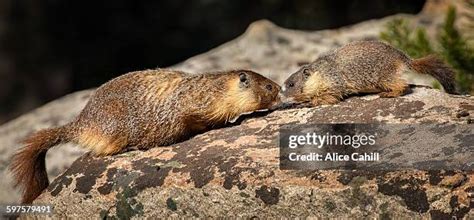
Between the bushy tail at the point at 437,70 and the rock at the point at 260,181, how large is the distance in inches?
14.9

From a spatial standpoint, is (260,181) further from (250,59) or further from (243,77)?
(250,59)

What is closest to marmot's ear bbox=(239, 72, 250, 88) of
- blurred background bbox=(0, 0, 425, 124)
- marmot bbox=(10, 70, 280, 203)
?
marmot bbox=(10, 70, 280, 203)

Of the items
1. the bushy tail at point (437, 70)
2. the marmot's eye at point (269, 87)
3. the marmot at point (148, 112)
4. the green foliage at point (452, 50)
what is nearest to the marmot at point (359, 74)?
the bushy tail at point (437, 70)

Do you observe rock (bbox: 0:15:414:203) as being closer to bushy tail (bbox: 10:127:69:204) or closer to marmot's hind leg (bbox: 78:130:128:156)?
bushy tail (bbox: 10:127:69:204)

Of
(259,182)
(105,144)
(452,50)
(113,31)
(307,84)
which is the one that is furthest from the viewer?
(113,31)

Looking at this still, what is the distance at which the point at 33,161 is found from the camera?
7.89 meters

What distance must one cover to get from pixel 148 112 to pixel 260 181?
1518mm

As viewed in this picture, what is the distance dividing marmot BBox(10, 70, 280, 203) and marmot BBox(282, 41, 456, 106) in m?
0.26

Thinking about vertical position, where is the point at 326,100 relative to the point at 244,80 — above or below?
below

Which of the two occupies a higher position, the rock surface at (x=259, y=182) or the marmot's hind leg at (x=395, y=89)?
the marmot's hind leg at (x=395, y=89)

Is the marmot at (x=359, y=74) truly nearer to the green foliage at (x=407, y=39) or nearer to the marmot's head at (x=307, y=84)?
the marmot's head at (x=307, y=84)

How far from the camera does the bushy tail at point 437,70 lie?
7848 millimetres

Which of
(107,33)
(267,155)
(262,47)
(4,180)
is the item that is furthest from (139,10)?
(267,155)

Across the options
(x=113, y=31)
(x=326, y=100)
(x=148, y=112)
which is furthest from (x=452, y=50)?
(x=113, y=31)
